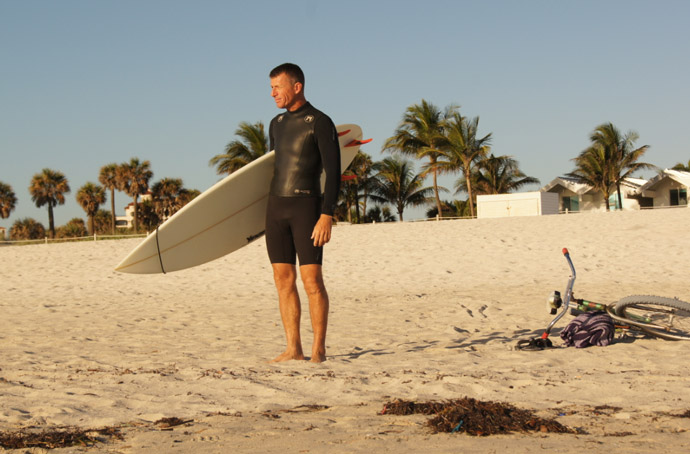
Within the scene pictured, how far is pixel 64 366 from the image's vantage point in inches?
190

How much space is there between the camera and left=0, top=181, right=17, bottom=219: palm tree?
1949 inches

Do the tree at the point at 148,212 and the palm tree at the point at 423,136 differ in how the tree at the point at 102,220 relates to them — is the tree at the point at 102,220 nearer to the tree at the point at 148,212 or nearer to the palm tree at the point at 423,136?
the tree at the point at 148,212

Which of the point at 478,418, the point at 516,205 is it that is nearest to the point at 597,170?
the point at 516,205

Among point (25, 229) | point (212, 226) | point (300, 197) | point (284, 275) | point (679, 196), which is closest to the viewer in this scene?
point (300, 197)

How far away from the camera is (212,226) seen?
5.38 metres

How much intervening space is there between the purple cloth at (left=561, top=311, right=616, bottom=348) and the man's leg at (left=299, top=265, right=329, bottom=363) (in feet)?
7.00

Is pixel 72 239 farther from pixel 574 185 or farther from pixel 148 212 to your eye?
pixel 574 185

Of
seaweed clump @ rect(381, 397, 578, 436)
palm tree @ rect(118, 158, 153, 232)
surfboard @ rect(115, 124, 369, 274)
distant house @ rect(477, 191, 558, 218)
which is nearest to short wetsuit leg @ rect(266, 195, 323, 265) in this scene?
surfboard @ rect(115, 124, 369, 274)

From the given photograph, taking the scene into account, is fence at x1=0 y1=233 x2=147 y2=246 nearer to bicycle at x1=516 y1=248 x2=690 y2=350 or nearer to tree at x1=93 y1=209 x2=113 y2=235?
bicycle at x1=516 y1=248 x2=690 y2=350

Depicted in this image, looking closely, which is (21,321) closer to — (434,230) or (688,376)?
(688,376)

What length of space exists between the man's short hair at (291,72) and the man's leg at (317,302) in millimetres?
1360

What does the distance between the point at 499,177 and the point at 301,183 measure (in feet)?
121

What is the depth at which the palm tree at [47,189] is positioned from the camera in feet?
157

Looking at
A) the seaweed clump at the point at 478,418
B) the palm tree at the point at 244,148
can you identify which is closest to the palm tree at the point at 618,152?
the palm tree at the point at 244,148
